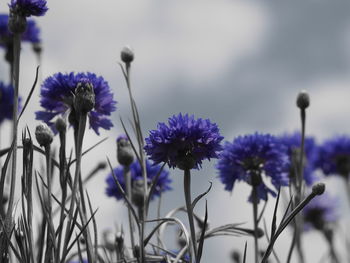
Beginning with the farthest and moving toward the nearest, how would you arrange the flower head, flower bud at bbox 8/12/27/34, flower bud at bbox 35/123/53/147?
1. the flower head
2. flower bud at bbox 8/12/27/34
3. flower bud at bbox 35/123/53/147

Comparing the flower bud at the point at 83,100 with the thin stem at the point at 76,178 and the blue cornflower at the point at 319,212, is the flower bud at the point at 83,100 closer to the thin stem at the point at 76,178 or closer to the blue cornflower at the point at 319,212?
the thin stem at the point at 76,178

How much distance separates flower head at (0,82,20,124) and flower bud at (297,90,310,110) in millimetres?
853

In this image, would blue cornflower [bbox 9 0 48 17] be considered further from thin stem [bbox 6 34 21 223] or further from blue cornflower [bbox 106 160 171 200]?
blue cornflower [bbox 106 160 171 200]

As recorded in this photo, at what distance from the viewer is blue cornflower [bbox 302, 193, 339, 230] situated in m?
2.96

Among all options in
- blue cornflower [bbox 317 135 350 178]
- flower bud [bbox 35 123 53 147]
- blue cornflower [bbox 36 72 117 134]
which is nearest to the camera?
flower bud [bbox 35 123 53 147]

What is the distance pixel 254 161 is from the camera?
4.55 feet

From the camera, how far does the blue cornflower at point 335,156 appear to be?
7.77 ft

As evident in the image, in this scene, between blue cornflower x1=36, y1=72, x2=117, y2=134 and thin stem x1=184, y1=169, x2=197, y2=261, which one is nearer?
thin stem x1=184, y1=169, x2=197, y2=261

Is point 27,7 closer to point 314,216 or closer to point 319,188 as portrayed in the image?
point 319,188

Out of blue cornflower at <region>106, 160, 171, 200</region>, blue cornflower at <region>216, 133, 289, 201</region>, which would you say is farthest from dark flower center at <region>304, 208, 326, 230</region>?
blue cornflower at <region>216, 133, 289, 201</region>

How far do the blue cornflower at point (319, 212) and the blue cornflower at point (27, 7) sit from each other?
2.07 meters

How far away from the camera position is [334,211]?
308 cm

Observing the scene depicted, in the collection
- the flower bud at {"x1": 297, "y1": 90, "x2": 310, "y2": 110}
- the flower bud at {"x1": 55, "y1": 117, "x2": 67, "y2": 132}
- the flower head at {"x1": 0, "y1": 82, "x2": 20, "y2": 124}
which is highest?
the flower head at {"x1": 0, "y1": 82, "x2": 20, "y2": 124}

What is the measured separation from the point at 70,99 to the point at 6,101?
614mm
